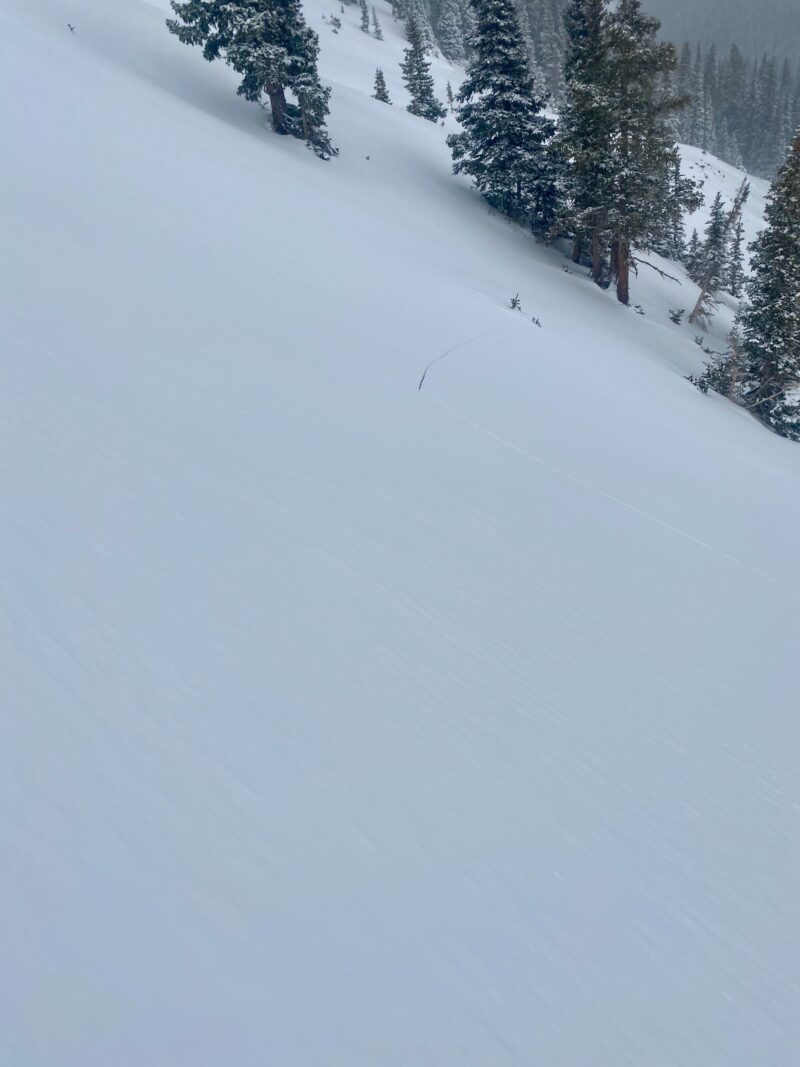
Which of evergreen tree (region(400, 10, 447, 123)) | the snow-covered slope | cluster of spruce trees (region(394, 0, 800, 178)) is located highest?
cluster of spruce trees (region(394, 0, 800, 178))

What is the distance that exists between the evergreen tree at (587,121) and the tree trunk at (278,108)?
24.6ft

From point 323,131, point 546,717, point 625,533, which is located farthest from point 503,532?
point 323,131

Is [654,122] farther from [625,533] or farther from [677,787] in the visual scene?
[677,787]

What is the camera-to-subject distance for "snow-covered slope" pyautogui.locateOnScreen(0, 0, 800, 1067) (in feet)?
6.40

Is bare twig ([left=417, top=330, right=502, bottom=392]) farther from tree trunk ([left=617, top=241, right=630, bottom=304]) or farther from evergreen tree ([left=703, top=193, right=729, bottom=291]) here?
evergreen tree ([left=703, top=193, right=729, bottom=291])

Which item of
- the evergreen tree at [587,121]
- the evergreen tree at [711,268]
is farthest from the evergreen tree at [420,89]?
the evergreen tree at [587,121]

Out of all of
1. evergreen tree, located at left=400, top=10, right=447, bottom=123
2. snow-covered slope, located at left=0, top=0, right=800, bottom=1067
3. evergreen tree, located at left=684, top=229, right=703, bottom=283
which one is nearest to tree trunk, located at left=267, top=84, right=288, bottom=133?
snow-covered slope, located at left=0, top=0, right=800, bottom=1067

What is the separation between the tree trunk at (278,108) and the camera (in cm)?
1714

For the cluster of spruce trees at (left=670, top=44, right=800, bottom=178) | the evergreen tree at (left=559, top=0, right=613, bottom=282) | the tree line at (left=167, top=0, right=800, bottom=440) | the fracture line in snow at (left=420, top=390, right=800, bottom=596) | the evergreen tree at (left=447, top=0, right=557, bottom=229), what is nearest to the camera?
the fracture line in snow at (left=420, top=390, right=800, bottom=596)

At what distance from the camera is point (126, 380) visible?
185 inches

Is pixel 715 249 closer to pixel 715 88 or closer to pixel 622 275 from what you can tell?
pixel 622 275

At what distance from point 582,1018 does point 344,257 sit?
918 centimetres

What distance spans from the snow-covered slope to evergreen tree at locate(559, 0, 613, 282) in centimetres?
1134

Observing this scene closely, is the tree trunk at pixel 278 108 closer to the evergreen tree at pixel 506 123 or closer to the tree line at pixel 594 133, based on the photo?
the tree line at pixel 594 133
